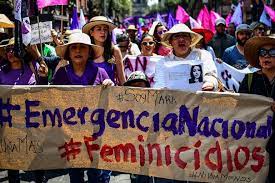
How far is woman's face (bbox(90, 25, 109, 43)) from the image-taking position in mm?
5078

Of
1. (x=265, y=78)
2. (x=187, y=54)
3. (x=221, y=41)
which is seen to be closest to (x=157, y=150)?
(x=187, y=54)

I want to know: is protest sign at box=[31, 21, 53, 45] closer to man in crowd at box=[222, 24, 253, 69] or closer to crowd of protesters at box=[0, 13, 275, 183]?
crowd of protesters at box=[0, 13, 275, 183]

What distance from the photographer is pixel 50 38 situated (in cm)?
608

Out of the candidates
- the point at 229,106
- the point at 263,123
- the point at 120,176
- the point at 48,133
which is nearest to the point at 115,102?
the point at 48,133

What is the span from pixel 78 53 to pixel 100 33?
83 centimetres

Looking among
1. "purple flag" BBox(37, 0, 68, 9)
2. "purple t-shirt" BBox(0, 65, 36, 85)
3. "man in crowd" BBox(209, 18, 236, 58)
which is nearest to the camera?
"purple t-shirt" BBox(0, 65, 36, 85)

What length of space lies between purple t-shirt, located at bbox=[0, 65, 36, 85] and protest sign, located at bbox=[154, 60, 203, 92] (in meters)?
1.56

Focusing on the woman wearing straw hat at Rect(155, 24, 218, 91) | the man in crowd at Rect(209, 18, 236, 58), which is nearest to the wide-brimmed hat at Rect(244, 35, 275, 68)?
the woman wearing straw hat at Rect(155, 24, 218, 91)

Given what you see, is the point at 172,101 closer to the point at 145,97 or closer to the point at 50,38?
the point at 145,97

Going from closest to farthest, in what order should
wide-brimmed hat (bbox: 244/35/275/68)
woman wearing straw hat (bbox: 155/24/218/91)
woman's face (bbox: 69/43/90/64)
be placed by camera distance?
1. wide-brimmed hat (bbox: 244/35/275/68)
2. woman wearing straw hat (bbox: 155/24/218/91)
3. woman's face (bbox: 69/43/90/64)

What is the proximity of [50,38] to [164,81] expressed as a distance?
2.39m

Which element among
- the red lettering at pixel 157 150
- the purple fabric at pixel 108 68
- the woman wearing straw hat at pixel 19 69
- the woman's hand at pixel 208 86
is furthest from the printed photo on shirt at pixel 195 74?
the woman wearing straw hat at pixel 19 69

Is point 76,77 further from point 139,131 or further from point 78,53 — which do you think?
point 139,131

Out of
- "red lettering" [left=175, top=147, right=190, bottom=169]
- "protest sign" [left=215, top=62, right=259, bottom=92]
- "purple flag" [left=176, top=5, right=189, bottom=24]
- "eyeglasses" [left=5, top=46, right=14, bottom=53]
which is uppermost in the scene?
"purple flag" [left=176, top=5, right=189, bottom=24]
